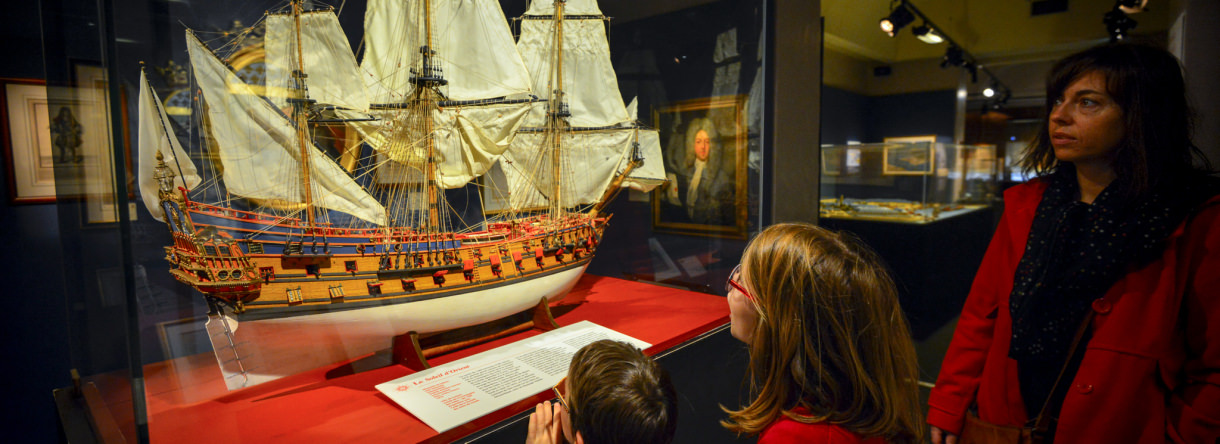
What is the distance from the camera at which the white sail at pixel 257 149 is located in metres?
1.49

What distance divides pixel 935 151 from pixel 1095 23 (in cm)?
122

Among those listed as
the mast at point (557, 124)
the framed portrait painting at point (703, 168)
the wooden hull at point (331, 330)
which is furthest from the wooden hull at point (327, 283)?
the framed portrait painting at point (703, 168)

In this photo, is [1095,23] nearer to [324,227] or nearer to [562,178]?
[562,178]

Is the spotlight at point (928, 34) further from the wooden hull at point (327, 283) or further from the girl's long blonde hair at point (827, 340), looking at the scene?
the girl's long blonde hair at point (827, 340)

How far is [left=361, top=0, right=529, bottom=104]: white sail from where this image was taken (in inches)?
74.7

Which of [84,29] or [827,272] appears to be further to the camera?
[84,29]

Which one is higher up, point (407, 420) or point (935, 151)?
point (935, 151)

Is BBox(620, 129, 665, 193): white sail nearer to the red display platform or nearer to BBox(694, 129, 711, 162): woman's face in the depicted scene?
BBox(694, 129, 711, 162): woman's face

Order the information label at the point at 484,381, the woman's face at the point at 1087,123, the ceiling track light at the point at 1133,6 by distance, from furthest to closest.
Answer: the ceiling track light at the point at 1133,6 < the information label at the point at 484,381 < the woman's face at the point at 1087,123

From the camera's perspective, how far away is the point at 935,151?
425 cm

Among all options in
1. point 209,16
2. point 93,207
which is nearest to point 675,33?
point 209,16

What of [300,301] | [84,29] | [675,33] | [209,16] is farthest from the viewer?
[675,33]

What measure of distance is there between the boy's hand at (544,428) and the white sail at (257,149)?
3.17ft

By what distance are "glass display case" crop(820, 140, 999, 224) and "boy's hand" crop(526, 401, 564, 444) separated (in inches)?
138
